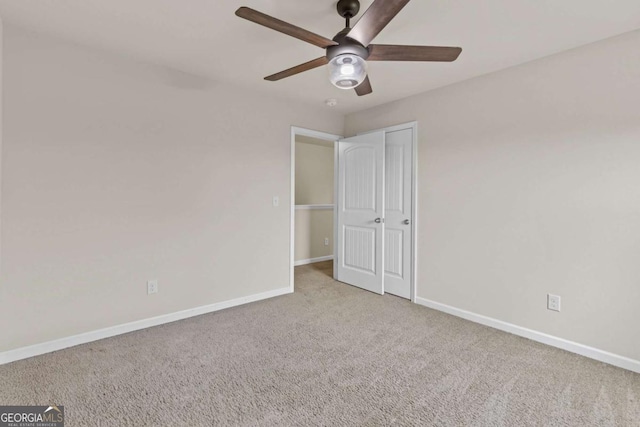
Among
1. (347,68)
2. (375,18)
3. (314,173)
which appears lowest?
(314,173)

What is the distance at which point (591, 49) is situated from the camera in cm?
224

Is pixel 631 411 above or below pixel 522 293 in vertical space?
below

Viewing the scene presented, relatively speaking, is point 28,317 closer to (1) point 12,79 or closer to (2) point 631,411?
(1) point 12,79

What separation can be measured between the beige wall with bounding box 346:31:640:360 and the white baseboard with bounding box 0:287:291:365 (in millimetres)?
2089

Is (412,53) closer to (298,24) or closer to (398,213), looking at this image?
(298,24)

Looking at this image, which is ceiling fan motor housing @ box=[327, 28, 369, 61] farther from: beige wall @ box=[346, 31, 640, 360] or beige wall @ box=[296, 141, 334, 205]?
beige wall @ box=[296, 141, 334, 205]

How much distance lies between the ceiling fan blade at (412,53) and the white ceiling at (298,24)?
33 cm

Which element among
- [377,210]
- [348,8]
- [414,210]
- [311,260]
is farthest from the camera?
[311,260]

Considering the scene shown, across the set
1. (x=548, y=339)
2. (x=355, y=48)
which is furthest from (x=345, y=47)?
(x=548, y=339)

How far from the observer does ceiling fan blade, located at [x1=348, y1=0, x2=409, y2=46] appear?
1338 mm

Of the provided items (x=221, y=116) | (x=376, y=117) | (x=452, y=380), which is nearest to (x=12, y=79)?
(x=221, y=116)

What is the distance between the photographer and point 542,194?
2504mm

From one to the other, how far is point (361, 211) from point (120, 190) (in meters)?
2.58

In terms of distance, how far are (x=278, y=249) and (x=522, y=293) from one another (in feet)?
8.06
